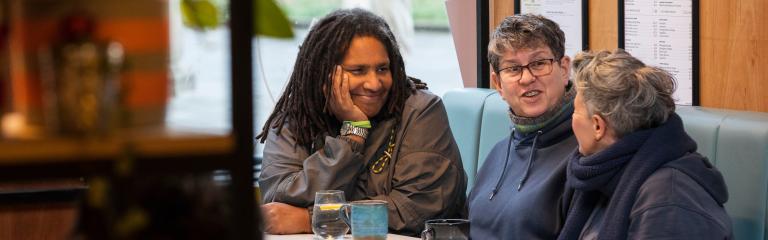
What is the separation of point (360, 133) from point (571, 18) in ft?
3.68

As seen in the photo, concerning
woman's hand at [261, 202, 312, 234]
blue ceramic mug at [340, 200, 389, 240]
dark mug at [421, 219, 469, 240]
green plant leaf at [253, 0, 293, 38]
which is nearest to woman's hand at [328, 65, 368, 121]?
woman's hand at [261, 202, 312, 234]

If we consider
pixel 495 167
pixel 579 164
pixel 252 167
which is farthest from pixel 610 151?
pixel 252 167

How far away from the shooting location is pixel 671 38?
3531 mm

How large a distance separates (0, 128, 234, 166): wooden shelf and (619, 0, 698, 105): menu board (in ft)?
8.91

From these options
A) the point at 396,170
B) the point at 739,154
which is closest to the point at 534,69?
the point at 396,170

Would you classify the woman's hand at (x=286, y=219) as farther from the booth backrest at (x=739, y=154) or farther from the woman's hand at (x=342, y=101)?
the booth backrest at (x=739, y=154)

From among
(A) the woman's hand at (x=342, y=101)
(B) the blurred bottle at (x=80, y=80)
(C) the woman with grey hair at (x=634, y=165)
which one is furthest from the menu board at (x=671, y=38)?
(B) the blurred bottle at (x=80, y=80)

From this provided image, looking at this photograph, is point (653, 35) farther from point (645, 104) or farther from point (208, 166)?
point (208, 166)

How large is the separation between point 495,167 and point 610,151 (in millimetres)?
748

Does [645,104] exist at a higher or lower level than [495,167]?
higher

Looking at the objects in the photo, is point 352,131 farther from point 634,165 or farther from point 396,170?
point 634,165

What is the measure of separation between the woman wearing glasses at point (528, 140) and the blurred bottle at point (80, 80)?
81.7 inches

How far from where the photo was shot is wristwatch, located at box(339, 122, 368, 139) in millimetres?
3316

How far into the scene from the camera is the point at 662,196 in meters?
2.46
